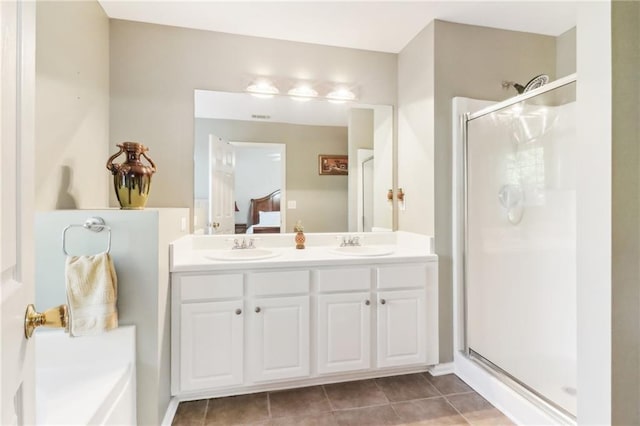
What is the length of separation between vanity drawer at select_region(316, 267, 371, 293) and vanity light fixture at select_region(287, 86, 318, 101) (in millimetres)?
1391

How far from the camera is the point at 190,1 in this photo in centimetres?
203

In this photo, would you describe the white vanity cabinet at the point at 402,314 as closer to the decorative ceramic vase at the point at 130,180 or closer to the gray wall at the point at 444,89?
the gray wall at the point at 444,89

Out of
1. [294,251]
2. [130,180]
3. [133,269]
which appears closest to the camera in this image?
[133,269]

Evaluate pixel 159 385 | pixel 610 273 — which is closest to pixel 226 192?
pixel 159 385

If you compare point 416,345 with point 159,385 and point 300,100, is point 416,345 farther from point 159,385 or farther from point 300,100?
point 300,100

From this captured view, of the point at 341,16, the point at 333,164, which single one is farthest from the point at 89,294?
the point at 341,16

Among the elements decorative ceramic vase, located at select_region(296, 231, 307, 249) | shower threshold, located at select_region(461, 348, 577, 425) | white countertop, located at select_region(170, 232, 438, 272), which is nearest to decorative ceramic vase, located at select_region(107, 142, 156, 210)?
white countertop, located at select_region(170, 232, 438, 272)

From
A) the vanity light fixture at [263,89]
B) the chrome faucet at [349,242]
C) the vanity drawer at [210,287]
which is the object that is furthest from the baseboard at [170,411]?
the vanity light fixture at [263,89]

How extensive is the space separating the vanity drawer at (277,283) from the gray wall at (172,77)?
0.84 metres

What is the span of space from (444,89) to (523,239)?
117cm

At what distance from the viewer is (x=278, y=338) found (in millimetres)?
1924

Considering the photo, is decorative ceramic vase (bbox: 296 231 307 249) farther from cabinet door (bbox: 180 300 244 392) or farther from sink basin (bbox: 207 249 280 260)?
cabinet door (bbox: 180 300 244 392)

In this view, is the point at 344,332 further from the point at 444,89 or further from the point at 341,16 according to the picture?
the point at 341,16

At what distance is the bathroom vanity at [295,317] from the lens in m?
1.82
